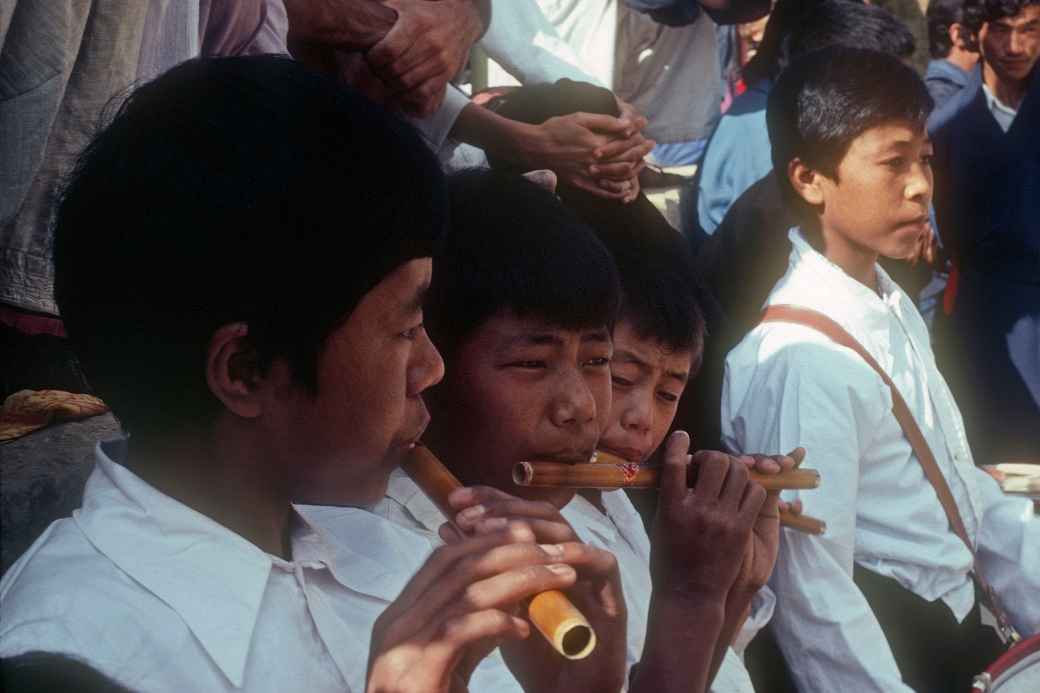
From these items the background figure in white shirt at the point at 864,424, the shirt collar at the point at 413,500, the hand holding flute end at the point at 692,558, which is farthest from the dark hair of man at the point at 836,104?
the shirt collar at the point at 413,500

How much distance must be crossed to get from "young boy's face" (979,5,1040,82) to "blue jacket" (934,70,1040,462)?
0.15m

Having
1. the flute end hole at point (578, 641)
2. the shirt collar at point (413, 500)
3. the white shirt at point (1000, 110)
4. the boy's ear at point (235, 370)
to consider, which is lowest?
the white shirt at point (1000, 110)

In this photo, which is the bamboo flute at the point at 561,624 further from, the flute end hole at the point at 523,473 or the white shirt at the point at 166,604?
the flute end hole at the point at 523,473

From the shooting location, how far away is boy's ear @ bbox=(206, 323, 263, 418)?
1099 millimetres

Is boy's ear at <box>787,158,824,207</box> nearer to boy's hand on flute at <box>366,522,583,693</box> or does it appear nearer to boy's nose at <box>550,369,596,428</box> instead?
boy's nose at <box>550,369,596,428</box>

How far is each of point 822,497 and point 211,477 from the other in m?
1.24

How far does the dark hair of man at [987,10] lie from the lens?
3879 mm

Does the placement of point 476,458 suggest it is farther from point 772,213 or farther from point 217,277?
point 772,213

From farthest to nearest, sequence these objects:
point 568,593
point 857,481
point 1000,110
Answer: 1. point 1000,110
2. point 857,481
3. point 568,593

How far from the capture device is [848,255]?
2.47 m

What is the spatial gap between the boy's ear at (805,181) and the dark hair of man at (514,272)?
962 mm

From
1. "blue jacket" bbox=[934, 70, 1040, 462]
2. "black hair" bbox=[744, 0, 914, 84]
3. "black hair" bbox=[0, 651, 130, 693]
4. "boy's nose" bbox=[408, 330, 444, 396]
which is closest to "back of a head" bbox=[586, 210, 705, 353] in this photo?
"boy's nose" bbox=[408, 330, 444, 396]

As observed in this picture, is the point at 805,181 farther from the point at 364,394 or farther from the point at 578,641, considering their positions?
the point at 578,641

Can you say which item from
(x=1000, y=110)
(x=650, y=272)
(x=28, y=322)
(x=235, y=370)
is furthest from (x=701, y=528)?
(x=1000, y=110)
